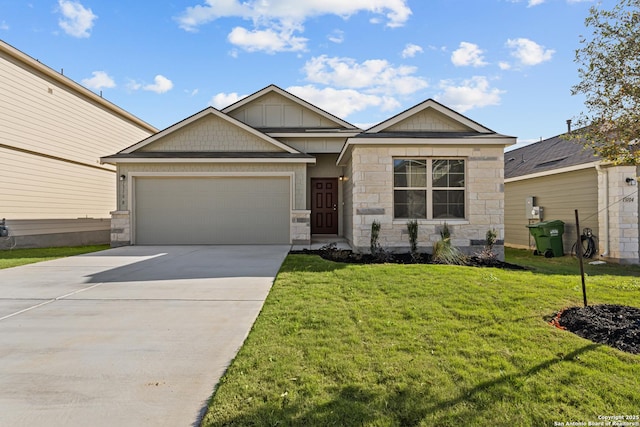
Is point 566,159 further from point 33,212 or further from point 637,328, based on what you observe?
point 33,212

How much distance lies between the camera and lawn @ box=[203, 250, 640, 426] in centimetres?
231

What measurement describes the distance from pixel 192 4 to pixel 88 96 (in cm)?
710

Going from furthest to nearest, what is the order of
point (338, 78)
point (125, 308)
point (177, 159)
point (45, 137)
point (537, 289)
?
point (338, 78), point (45, 137), point (177, 159), point (537, 289), point (125, 308)

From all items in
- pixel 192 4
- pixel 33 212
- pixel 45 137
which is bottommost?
pixel 33 212

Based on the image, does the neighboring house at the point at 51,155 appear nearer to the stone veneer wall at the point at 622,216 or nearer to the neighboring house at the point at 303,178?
the neighboring house at the point at 303,178

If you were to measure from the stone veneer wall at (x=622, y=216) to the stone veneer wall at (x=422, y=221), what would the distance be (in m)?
3.68

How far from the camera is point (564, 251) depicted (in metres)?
12.1

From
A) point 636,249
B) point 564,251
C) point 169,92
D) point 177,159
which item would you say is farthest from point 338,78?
point 636,249

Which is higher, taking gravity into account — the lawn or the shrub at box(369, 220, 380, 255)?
the shrub at box(369, 220, 380, 255)

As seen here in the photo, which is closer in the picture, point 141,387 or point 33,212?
point 141,387

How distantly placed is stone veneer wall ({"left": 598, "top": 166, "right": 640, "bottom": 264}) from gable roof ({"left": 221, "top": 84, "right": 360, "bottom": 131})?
8763mm

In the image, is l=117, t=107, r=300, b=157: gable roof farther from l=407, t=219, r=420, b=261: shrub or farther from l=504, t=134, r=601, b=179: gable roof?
l=504, t=134, r=601, b=179: gable roof

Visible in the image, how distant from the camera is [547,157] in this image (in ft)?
45.8

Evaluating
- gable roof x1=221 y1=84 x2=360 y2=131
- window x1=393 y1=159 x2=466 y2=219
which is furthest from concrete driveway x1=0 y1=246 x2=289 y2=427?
gable roof x1=221 y1=84 x2=360 y2=131
